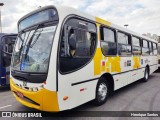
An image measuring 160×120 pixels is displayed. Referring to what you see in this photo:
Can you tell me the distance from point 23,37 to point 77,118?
2600 mm

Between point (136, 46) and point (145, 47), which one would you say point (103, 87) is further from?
point (145, 47)

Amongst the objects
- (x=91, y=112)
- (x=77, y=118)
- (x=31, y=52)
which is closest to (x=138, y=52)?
(x=91, y=112)

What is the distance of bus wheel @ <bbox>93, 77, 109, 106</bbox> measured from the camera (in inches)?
205

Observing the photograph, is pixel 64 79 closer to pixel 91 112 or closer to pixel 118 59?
pixel 91 112

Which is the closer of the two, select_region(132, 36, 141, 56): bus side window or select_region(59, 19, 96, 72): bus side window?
select_region(59, 19, 96, 72): bus side window

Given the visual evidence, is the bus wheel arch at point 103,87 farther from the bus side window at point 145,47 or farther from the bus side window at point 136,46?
the bus side window at point 145,47

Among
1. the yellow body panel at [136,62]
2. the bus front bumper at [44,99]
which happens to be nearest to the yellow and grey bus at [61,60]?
the bus front bumper at [44,99]

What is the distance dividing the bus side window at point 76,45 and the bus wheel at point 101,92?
1.08m

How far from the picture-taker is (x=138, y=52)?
8.70 meters

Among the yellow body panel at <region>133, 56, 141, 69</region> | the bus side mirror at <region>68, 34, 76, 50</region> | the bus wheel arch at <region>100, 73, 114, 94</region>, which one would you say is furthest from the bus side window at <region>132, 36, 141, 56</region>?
the bus side mirror at <region>68, 34, 76, 50</region>

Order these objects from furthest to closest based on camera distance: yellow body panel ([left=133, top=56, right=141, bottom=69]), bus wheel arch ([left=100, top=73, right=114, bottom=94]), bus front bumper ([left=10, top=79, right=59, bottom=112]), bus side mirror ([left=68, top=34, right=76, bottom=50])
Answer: yellow body panel ([left=133, top=56, right=141, bottom=69])
bus wheel arch ([left=100, top=73, right=114, bottom=94])
bus side mirror ([left=68, top=34, right=76, bottom=50])
bus front bumper ([left=10, top=79, right=59, bottom=112])

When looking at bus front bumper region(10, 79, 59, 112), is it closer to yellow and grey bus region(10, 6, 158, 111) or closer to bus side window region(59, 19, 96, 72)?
yellow and grey bus region(10, 6, 158, 111)

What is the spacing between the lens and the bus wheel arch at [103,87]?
17.1ft

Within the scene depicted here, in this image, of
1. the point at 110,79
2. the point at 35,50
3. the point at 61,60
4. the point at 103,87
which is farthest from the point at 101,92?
the point at 35,50
